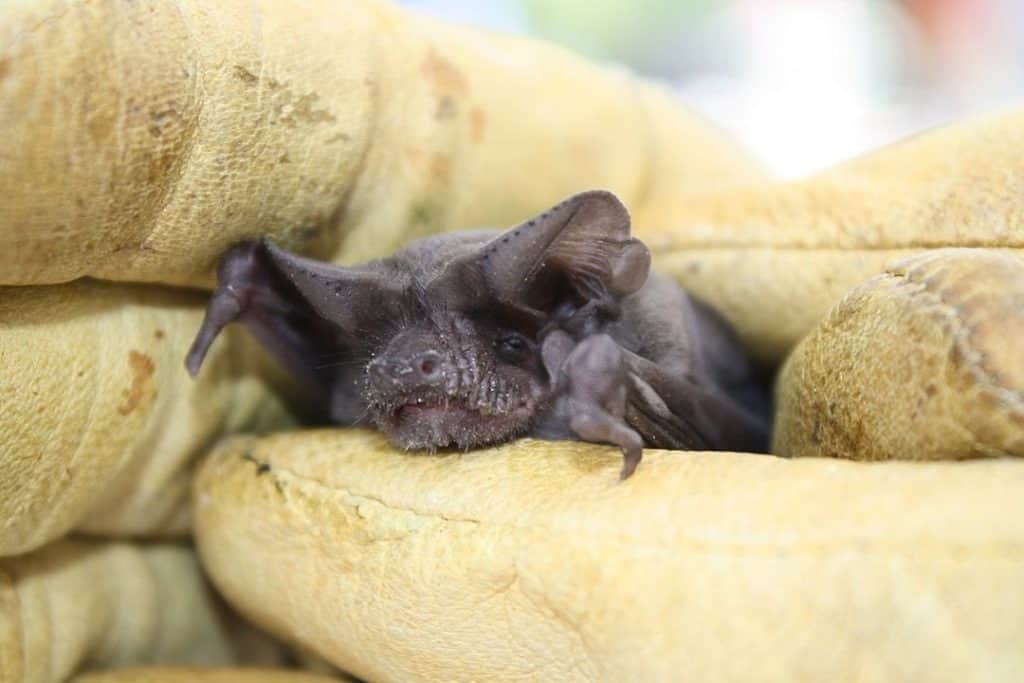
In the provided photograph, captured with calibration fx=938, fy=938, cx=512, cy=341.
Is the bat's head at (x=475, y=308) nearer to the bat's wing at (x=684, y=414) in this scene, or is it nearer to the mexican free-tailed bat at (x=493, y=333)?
the mexican free-tailed bat at (x=493, y=333)

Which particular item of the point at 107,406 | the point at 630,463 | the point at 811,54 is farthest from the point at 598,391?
the point at 811,54

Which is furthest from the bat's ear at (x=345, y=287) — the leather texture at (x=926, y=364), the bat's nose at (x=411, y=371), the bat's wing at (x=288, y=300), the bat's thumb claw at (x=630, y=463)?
the leather texture at (x=926, y=364)

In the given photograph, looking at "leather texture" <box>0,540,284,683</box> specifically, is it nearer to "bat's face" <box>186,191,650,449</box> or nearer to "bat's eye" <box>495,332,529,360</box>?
"bat's face" <box>186,191,650,449</box>

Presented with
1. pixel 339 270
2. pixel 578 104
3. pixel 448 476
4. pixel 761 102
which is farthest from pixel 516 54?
pixel 761 102

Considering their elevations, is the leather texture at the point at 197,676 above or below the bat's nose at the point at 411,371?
below

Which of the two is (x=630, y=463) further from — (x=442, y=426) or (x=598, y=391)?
(x=442, y=426)

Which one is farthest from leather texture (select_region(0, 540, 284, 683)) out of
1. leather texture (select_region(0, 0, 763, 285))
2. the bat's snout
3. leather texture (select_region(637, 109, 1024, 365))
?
leather texture (select_region(637, 109, 1024, 365))
